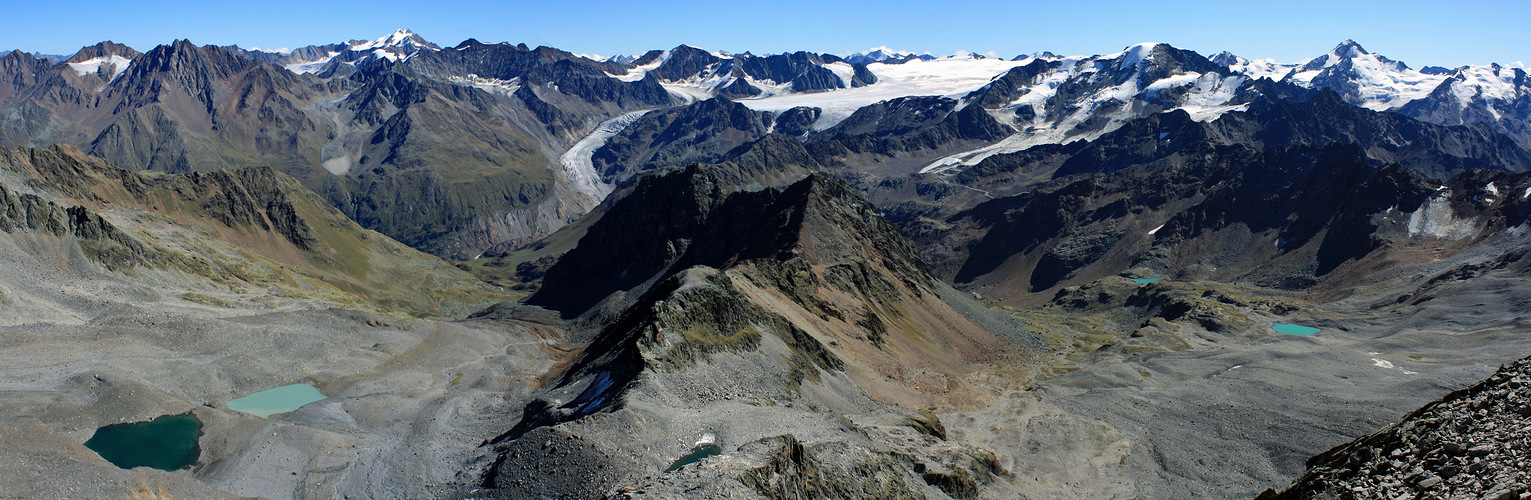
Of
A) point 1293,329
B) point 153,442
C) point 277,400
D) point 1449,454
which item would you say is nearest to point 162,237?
point 277,400

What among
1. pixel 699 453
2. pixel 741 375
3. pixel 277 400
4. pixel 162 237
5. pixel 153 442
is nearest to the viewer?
pixel 699 453

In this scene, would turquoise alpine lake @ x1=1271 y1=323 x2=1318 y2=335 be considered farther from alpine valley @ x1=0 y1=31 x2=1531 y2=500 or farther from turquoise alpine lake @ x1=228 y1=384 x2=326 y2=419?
turquoise alpine lake @ x1=228 y1=384 x2=326 y2=419

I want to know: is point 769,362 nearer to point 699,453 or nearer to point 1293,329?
point 699,453

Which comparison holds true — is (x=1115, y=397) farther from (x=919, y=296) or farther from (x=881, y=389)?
(x=919, y=296)

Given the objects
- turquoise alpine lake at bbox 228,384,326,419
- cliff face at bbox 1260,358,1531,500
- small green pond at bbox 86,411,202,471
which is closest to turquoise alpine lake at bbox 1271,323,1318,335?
cliff face at bbox 1260,358,1531,500

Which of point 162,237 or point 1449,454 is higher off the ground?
point 162,237

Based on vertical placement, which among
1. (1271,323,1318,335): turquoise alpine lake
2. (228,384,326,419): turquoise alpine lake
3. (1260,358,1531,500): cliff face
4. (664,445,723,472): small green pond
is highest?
(1260,358,1531,500): cliff face

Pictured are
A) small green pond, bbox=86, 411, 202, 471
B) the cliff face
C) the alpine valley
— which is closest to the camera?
the cliff face
